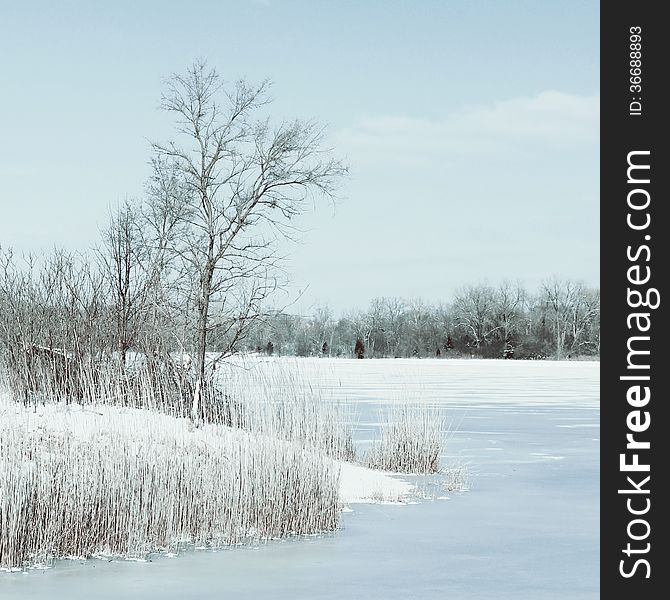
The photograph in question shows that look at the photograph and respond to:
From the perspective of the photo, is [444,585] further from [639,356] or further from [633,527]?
[639,356]

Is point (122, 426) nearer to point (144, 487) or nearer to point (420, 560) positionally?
point (144, 487)

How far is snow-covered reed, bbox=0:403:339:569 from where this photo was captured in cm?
779

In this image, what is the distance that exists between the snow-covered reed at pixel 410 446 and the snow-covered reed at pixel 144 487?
3989 mm

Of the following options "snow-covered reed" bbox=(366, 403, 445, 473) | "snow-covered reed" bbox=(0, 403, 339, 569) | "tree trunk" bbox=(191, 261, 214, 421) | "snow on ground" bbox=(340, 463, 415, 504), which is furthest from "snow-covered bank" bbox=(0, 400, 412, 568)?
"tree trunk" bbox=(191, 261, 214, 421)

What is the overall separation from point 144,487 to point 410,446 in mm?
5471

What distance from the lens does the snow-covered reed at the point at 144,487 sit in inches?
307

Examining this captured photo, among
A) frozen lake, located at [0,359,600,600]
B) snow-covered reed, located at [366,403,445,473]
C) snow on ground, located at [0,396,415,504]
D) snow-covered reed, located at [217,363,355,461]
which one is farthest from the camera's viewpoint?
snow-covered reed, located at [366,403,445,473]

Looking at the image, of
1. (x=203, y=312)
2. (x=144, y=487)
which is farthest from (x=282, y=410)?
(x=203, y=312)

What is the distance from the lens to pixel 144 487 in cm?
830

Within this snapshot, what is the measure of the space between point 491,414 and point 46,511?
624 inches

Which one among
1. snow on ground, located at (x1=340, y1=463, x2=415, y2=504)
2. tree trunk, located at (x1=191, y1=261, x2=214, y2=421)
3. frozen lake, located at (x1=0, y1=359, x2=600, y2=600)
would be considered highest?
tree trunk, located at (x1=191, y1=261, x2=214, y2=421)

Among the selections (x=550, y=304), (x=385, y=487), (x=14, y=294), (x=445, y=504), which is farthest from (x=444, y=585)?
(x=550, y=304)

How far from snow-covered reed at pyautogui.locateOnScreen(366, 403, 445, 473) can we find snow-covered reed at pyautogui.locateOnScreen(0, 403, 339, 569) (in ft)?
13.1

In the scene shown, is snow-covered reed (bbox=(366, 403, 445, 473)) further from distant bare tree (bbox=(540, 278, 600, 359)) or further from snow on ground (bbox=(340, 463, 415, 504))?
distant bare tree (bbox=(540, 278, 600, 359))
